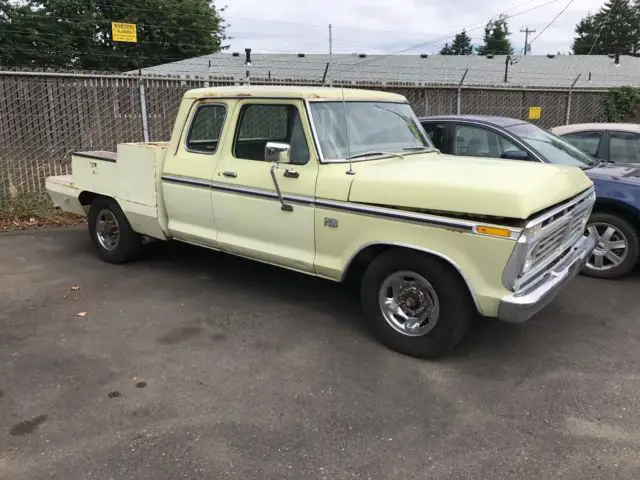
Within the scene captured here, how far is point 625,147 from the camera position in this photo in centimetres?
707

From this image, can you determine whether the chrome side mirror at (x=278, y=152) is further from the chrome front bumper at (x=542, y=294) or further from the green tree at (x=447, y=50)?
the green tree at (x=447, y=50)

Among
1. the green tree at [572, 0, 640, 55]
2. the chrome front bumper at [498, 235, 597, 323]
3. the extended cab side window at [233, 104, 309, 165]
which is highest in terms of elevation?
the green tree at [572, 0, 640, 55]

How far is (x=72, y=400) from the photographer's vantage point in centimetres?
353

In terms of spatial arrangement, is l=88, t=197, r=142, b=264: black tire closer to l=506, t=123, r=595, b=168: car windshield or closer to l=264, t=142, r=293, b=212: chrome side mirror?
l=264, t=142, r=293, b=212: chrome side mirror

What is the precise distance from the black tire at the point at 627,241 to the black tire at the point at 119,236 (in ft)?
16.6

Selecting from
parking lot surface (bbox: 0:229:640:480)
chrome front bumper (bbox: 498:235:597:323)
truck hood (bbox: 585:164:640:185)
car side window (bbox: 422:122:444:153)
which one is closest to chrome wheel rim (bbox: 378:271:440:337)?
parking lot surface (bbox: 0:229:640:480)

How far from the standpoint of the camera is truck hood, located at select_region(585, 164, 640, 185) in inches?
228

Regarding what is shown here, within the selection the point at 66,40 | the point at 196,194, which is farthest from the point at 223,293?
the point at 66,40

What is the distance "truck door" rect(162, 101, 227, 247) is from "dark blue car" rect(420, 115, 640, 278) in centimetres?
300

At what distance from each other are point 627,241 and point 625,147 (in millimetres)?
1909

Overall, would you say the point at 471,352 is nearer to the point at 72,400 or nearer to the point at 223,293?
the point at 223,293

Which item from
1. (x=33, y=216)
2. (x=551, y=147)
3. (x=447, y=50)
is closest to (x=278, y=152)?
(x=551, y=147)

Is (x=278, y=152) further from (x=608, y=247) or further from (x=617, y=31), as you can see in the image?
(x=617, y=31)

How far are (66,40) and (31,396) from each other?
41.1 metres
